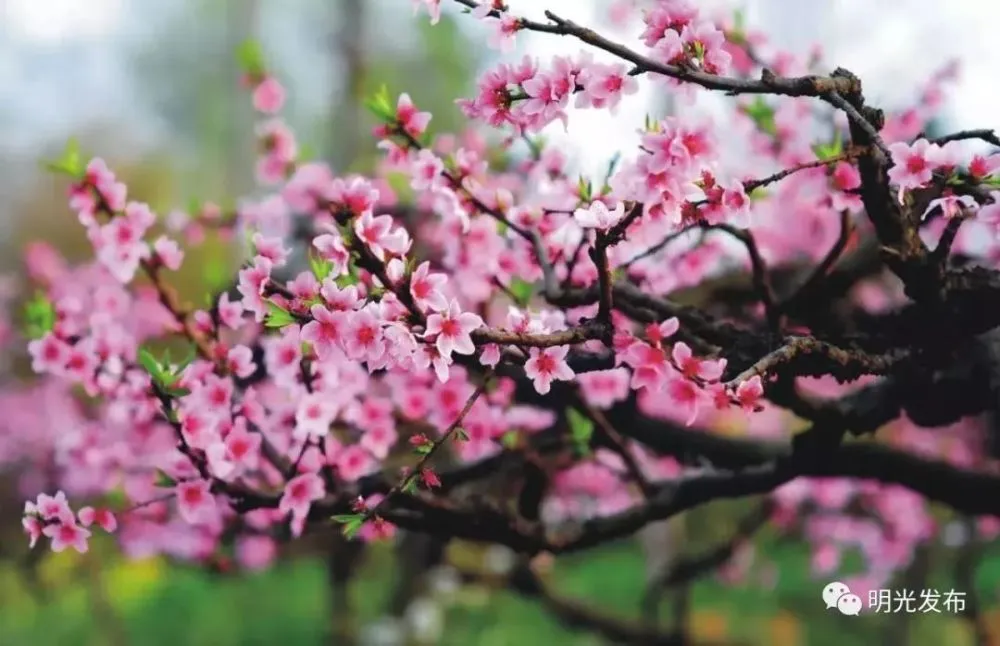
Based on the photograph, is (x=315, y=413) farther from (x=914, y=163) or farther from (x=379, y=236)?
(x=914, y=163)

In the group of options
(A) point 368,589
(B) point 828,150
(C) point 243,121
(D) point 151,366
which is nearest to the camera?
(D) point 151,366

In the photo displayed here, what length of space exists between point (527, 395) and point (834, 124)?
1269 millimetres

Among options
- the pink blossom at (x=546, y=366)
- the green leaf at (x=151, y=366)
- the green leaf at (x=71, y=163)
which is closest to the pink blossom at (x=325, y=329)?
the pink blossom at (x=546, y=366)

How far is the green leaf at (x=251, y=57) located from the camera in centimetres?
297

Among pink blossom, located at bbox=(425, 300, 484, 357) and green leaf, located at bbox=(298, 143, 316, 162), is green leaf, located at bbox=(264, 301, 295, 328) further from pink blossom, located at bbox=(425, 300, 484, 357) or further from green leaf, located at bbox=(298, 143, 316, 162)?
green leaf, located at bbox=(298, 143, 316, 162)

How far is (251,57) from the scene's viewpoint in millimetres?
3023

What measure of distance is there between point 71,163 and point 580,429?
135cm

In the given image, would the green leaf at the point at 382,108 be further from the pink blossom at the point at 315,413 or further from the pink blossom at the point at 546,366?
the pink blossom at the point at 546,366

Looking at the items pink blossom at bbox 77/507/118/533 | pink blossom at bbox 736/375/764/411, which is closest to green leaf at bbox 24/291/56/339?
pink blossom at bbox 77/507/118/533

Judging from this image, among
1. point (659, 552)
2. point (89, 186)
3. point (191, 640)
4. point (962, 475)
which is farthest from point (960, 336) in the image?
point (191, 640)

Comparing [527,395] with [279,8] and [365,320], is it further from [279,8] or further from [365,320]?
[279,8]

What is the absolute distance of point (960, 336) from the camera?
6.42ft

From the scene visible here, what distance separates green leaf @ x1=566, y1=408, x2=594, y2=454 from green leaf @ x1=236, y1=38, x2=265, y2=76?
1459 mm

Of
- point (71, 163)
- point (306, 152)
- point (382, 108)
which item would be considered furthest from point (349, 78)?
point (382, 108)
